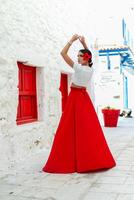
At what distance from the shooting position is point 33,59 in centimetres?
578

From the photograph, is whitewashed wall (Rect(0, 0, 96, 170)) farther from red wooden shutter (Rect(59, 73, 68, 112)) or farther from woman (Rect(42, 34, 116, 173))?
woman (Rect(42, 34, 116, 173))

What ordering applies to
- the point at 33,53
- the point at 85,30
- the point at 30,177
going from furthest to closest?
the point at 85,30, the point at 33,53, the point at 30,177

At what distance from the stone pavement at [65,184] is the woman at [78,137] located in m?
0.14

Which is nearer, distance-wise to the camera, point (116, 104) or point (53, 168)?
point (53, 168)

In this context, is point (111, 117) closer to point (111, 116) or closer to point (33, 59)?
point (111, 116)

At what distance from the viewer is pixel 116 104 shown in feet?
44.9

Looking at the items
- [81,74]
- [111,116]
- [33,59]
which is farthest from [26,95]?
[111,116]

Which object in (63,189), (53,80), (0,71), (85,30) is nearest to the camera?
(63,189)

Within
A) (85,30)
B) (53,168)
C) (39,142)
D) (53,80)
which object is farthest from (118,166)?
(85,30)

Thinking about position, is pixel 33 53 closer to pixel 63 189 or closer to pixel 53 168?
pixel 53 168

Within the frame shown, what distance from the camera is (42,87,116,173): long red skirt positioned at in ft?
14.7

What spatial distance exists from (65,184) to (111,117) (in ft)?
22.6

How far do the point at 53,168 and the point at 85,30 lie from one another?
564 centimetres

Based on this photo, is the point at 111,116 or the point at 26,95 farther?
the point at 111,116
